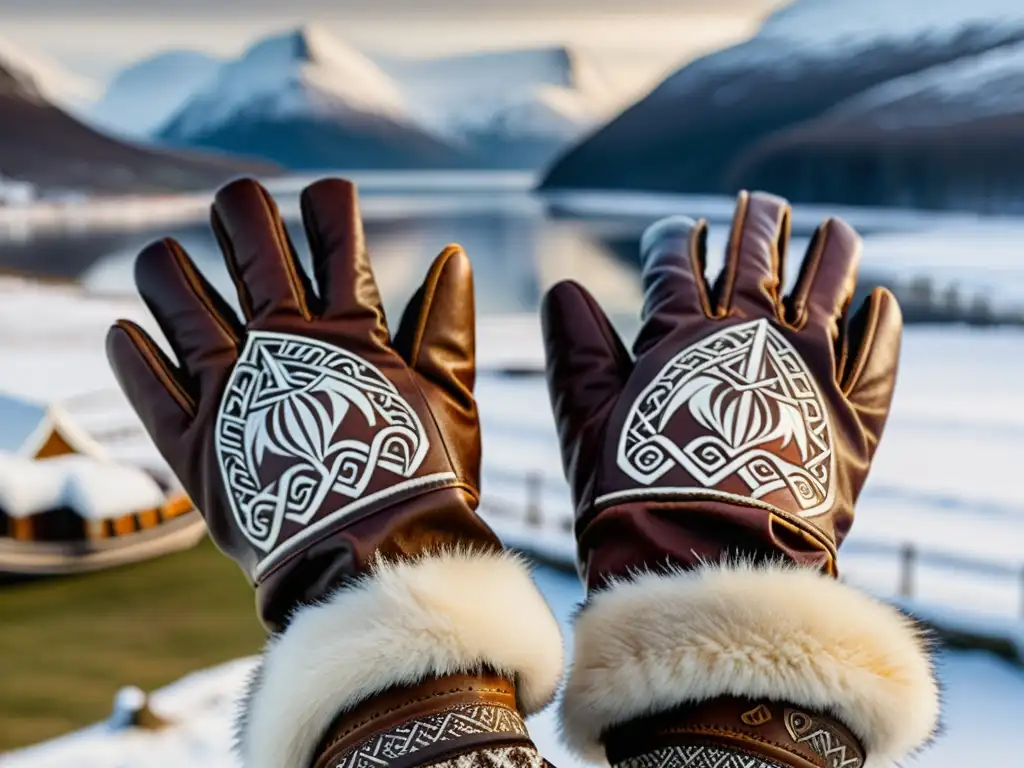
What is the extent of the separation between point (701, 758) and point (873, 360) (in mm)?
293

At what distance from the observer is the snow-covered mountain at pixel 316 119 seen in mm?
2029

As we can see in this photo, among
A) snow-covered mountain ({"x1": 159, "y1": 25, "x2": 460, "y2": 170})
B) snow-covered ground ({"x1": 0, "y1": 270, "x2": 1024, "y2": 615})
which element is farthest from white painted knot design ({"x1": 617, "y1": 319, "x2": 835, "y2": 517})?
snow-covered mountain ({"x1": 159, "y1": 25, "x2": 460, "y2": 170})

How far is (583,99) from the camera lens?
2.00 m

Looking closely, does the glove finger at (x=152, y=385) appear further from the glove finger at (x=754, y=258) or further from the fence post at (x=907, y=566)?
the fence post at (x=907, y=566)

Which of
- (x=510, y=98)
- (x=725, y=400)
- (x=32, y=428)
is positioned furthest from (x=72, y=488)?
(x=725, y=400)

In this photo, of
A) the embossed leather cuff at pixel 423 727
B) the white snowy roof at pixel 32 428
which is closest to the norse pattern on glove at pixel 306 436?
the embossed leather cuff at pixel 423 727

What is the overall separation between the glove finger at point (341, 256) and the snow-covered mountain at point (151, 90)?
170 cm

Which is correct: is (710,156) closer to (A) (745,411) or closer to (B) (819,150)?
(B) (819,150)

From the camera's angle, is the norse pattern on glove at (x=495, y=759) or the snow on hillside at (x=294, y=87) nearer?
the norse pattern on glove at (x=495, y=759)

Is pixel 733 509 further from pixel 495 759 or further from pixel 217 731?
pixel 217 731

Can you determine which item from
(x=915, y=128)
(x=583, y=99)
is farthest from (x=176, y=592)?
A: (x=915, y=128)

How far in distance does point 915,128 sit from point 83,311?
1915 millimetres

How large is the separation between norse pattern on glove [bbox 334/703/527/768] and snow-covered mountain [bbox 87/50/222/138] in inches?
79.0

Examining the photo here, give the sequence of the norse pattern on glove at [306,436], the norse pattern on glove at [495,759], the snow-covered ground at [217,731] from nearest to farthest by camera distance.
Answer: the norse pattern on glove at [495,759] → the norse pattern on glove at [306,436] → the snow-covered ground at [217,731]
